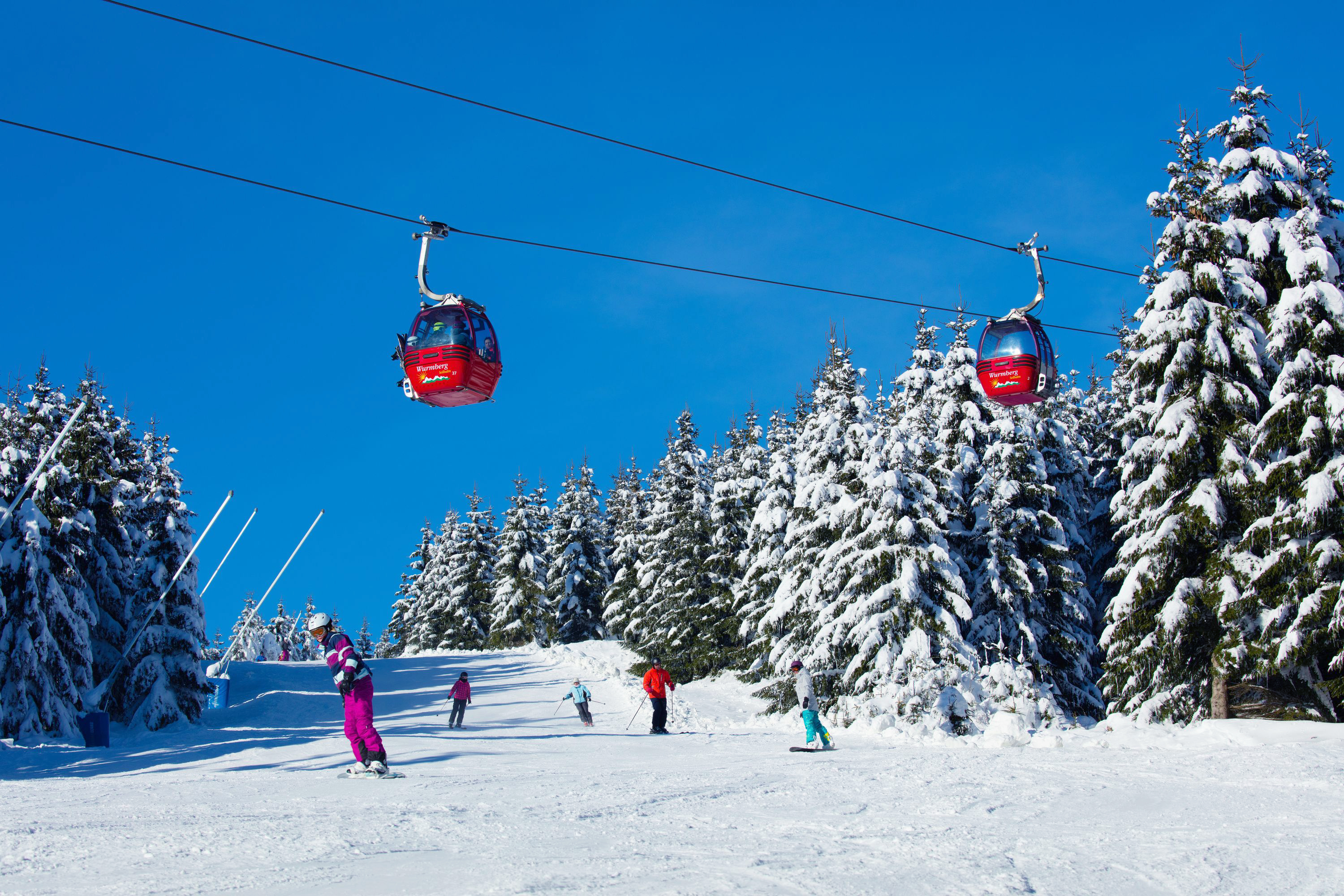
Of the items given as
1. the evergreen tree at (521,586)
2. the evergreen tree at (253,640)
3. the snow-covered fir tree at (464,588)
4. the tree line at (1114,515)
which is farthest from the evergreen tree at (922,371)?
the evergreen tree at (253,640)

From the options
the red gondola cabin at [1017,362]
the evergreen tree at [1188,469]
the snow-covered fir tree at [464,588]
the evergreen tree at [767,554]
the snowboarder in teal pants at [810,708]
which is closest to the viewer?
the snowboarder in teal pants at [810,708]

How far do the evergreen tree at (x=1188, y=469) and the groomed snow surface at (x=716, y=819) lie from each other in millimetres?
4245

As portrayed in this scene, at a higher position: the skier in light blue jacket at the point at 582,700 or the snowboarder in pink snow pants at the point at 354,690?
the snowboarder in pink snow pants at the point at 354,690

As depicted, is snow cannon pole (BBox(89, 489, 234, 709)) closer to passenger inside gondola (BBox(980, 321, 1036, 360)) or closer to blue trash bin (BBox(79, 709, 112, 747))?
blue trash bin (BBox(79, 709, 112, 747))

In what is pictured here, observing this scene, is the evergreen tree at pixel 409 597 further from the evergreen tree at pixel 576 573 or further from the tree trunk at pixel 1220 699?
the tree trunk at pixel 1220 699

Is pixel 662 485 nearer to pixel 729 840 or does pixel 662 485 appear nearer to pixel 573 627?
pixel 573 627

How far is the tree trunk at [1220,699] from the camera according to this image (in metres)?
18.4

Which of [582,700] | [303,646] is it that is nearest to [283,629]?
[303,646]

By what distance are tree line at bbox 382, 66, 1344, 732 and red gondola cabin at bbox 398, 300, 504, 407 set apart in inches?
537

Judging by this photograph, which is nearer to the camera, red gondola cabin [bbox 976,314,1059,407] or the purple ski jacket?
the purple ski jacket

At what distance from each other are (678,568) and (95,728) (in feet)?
83.9

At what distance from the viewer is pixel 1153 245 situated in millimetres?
23219

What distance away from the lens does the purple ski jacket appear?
11.3 m

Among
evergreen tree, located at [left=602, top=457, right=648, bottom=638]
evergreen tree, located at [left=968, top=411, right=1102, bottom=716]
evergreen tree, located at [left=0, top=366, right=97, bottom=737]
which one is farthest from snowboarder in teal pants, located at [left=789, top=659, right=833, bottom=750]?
evergreen tree, located at [left=602, top=457, right=648, bottom=638]
